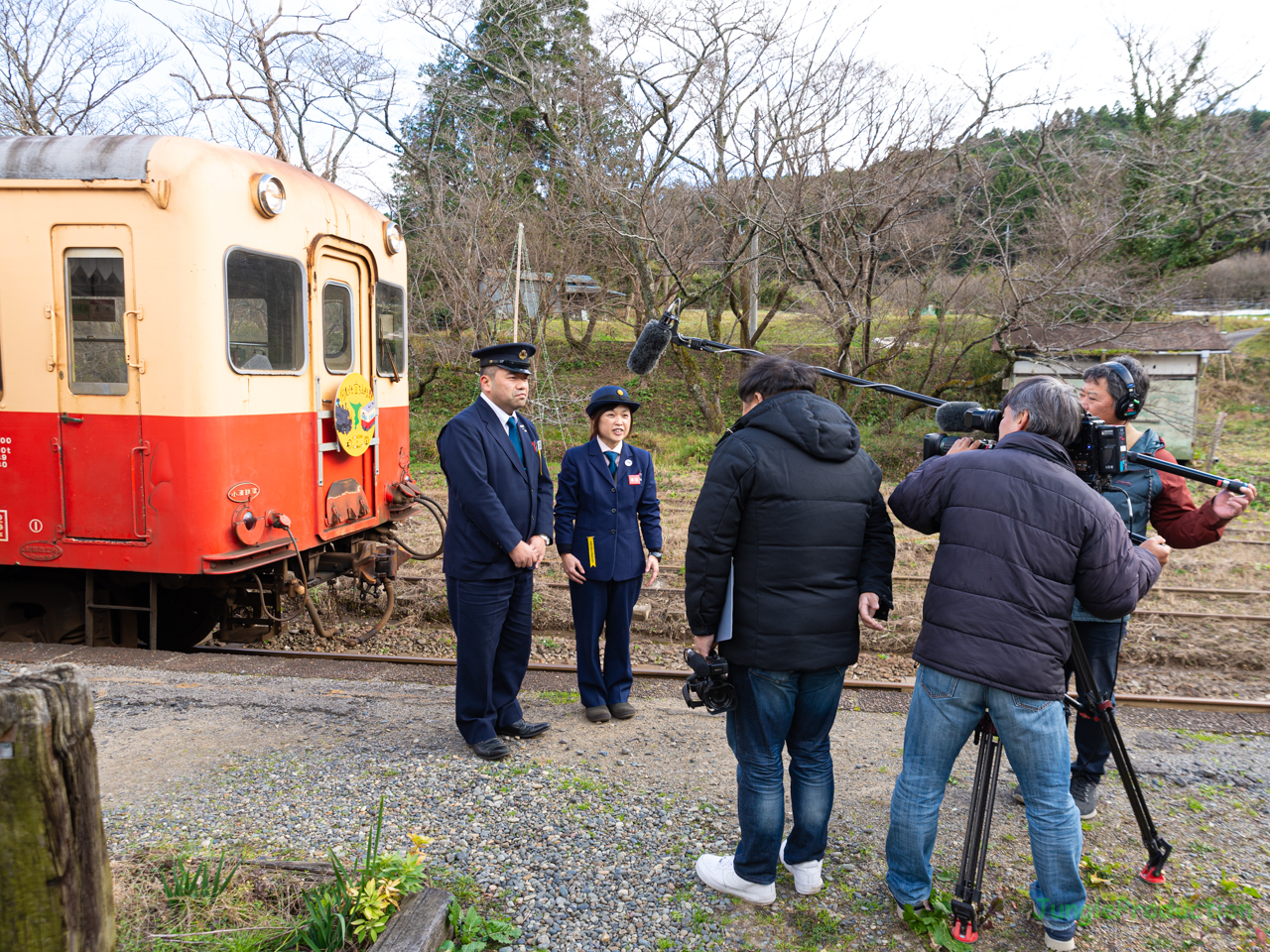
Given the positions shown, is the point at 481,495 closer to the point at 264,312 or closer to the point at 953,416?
the point at 953,416

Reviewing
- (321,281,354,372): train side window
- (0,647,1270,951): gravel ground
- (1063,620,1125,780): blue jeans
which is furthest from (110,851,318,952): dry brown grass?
(321,281,354,372): train side window

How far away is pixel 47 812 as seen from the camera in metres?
1.78

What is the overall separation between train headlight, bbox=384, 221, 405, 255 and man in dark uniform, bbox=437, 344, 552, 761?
3152 mm

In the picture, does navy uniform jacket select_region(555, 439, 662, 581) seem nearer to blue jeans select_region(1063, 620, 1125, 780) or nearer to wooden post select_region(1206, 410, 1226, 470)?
blue jeans select_region(1063, 620, 1125, 780)

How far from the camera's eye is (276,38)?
1955 cm

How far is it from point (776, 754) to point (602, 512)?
197cm

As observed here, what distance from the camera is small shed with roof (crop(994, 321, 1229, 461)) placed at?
48.1ft

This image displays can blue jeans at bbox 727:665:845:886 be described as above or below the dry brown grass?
above

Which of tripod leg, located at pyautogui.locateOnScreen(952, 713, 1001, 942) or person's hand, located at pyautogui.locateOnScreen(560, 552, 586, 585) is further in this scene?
person's hand, located at pyautogui.locateOnScreen(560, 552, 586, 585)

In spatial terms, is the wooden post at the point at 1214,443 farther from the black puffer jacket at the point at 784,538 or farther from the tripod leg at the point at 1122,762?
the black puffer jacket at the point at 784,538

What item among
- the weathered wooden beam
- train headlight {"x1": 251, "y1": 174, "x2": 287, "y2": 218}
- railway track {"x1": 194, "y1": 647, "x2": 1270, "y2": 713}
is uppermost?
train headlight {"x1": 251, "y1": 174, "x2": 287, "y2": 218}

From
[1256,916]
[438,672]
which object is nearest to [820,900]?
[1256,916]

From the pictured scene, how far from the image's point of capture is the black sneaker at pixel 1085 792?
11.9 ft

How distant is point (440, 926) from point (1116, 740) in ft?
8.40
